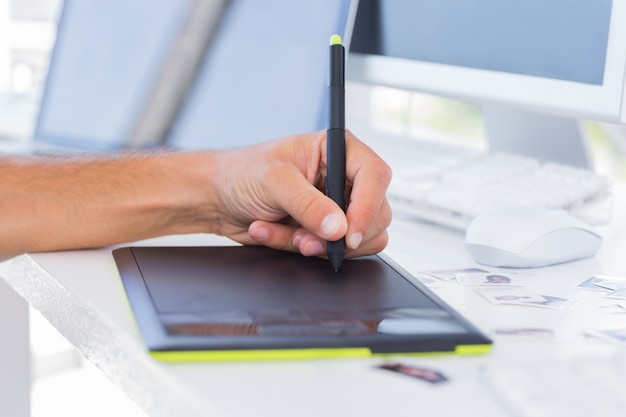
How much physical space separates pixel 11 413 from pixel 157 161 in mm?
434

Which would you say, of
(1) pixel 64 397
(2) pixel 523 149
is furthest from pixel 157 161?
(1) pixel 64 397

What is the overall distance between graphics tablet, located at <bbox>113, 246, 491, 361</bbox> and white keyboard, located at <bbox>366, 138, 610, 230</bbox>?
0.20 metres

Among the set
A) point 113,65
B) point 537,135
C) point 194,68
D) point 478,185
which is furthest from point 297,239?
point 113,65

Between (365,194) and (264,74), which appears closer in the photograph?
(365,194)

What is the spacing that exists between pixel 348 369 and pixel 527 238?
0.30 metres

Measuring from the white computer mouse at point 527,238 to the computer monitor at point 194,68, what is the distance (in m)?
0.39

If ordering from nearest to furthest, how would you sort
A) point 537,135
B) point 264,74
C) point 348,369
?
1. point 348,369
2. point 537,135
3. point 264,74

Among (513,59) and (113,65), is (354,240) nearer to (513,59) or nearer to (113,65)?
(513,59)

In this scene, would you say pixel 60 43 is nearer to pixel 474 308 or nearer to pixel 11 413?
pixel 11 413

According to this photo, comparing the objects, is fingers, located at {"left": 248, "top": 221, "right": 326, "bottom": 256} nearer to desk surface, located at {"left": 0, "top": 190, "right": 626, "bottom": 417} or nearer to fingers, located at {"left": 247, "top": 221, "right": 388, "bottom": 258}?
fingers, located at {"left": 247, "top": 221, "right": 388, "bottom": 258}

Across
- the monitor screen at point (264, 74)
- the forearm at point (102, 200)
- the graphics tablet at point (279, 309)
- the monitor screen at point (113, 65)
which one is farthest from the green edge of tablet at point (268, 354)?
the monitor screen at point (113, 65)

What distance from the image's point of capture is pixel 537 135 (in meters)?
1.08

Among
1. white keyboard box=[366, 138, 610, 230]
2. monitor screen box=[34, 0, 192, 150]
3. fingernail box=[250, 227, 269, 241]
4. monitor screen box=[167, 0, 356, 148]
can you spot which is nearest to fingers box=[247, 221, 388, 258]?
fingernail box=[250, 227, 269, 241]

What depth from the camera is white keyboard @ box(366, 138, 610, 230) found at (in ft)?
2.73
